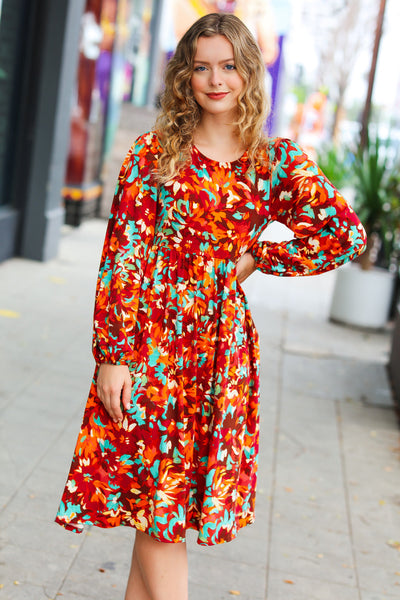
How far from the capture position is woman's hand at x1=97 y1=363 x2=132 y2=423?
6.46 feet

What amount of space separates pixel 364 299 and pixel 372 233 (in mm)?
695

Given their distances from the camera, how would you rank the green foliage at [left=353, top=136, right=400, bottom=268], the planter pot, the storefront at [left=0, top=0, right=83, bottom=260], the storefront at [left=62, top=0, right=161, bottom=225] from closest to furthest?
the green foliage at [left=353, top=136, right=400, bottom=268] → the planter pot → the storefront at [left=0, top=0, right=83, bottom=260] → the storefront at [left=62, top=0, right=161, bottom=225]

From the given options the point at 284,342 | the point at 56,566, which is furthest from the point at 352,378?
the point at 56,566

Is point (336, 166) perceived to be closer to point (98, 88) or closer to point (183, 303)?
point (98, 88)

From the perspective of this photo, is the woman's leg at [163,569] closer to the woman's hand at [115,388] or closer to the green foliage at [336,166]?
the woman's hand at [115,388]

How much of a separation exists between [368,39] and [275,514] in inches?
A: 1032

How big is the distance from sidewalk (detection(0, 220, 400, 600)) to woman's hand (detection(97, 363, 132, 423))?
38.7 inches

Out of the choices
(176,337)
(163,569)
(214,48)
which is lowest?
(163,569)

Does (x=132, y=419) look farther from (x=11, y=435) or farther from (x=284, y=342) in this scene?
(x=284, y=342)

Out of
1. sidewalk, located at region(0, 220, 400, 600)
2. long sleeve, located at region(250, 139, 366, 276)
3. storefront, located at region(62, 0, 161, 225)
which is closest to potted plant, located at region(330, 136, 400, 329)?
sidewalk, located at region(0, 220, 400, 600)

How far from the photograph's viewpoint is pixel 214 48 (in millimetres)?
1995

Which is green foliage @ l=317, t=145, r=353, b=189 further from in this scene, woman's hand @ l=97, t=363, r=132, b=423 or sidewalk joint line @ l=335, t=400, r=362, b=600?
woman's hand @ l=97, t=363, r=132, b=423

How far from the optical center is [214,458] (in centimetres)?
202

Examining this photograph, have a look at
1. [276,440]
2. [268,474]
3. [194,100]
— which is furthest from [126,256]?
[276,440]
